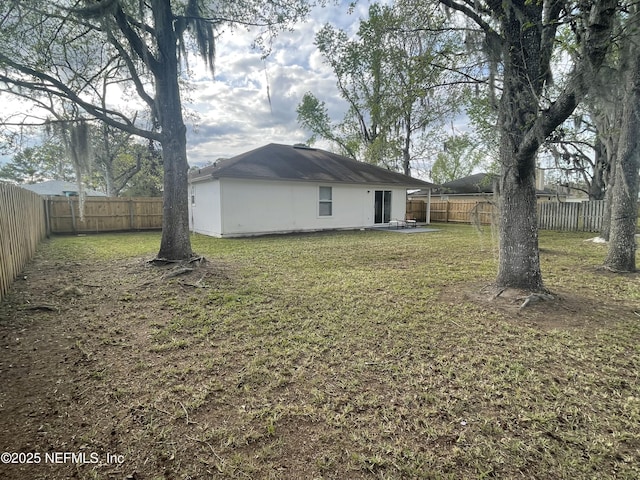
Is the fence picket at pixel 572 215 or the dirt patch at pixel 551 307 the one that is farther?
the fence picket at pixel 572 215

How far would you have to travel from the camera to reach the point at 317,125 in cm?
2284

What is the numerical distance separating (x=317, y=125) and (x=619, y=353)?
72.9ft

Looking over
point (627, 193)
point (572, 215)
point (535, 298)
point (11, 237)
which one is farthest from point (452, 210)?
point (11, 237)

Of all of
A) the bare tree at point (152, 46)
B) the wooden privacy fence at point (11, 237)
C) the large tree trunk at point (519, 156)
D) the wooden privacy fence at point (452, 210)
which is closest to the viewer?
the large tree trunk at point (519, 156)

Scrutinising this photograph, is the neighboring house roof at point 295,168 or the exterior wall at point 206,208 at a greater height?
the neighboring house roof at point 295,168

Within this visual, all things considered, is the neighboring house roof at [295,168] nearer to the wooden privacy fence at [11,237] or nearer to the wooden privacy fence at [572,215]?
the wooden privacy fence at [572,215]

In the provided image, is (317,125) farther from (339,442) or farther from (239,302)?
(339,442)

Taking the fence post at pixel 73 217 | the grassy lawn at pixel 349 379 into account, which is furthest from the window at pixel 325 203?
the fence post at pixel 73 217

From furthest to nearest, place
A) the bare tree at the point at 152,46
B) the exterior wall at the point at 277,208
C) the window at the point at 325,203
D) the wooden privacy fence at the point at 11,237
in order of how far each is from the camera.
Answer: the window at the point at 325,203 → the exterior wall at the point at 277,208 → the bare tree at the point at 152,46 → the wooden privacy fence at the point at 11,237

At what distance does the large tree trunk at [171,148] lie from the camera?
6.21m

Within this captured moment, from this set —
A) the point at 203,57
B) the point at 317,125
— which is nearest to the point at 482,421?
the point at 203,57

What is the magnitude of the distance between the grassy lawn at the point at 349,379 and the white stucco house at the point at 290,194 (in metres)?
6.58

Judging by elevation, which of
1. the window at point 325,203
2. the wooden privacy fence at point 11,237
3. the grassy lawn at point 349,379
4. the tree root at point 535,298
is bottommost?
the grassy lawn at point 349,379

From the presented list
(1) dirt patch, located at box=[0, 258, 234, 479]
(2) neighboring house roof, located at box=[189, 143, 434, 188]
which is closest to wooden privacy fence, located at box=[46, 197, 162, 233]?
(2) neighboring house roof, located at box=[189, 143, 434, 188]
